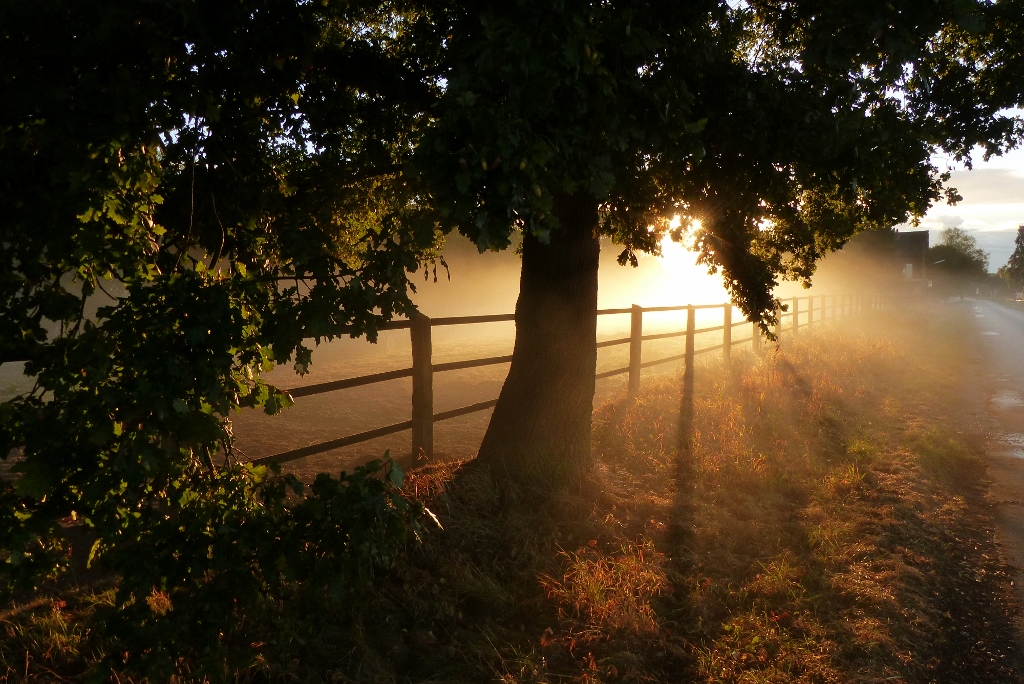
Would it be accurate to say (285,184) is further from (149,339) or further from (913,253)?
(913,253)

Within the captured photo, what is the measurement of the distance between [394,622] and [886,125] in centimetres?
525

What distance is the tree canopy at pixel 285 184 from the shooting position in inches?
100

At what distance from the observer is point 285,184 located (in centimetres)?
474

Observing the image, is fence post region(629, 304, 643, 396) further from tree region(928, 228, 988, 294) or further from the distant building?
tree region(928, 228, 988, 294)

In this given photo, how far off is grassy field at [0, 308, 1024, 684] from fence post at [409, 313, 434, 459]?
421 mm

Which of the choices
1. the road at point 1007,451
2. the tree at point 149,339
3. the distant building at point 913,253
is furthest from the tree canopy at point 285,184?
the distant building at point 913,253

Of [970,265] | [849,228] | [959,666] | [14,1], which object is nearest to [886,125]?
[849,228]

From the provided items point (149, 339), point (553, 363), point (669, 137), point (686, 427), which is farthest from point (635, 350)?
point (149, 339)

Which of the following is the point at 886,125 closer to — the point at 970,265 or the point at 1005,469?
the point at 1005,469

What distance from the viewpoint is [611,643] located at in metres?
4.16

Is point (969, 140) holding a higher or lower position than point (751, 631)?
higher

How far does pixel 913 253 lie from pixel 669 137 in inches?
2961

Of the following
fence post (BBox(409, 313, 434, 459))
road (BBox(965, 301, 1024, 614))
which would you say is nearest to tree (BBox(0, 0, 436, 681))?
fence post (BBox(409, 313, 434, 459))

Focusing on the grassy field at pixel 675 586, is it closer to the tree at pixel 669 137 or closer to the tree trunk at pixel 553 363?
the tree trunk at pixel 553 363
